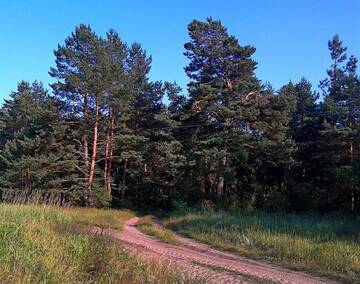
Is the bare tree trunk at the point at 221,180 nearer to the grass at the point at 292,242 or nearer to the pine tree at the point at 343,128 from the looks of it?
the pine tree at the point at 343,128

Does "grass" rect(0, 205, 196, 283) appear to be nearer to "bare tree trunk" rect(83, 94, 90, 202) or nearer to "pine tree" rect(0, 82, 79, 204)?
"pine tree" rect(0, 82, 79, 204)

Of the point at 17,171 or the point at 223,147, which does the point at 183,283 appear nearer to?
the point at 223,147

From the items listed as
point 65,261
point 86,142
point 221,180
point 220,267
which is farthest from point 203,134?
point 65,261

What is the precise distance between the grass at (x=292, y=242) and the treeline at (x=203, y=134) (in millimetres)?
17235

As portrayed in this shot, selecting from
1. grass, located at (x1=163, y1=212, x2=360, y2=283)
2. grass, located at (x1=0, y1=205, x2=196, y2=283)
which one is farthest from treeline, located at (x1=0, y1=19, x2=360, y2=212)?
grass, located at (x1=0, y1=205, x2=196, y2=283)

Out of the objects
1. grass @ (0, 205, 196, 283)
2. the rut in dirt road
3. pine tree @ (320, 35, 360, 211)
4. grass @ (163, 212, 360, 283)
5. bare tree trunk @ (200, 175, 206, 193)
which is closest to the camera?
grass @ (0, 205, 196, 283)

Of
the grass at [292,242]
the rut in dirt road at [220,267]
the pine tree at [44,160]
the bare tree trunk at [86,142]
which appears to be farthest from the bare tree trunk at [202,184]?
the rut in dirt road at [220,267]

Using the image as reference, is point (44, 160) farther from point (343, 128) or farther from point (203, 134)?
point (343, 128)

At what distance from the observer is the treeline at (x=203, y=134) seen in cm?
4303

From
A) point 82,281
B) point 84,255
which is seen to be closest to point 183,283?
point 82,281

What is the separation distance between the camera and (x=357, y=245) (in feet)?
56.2

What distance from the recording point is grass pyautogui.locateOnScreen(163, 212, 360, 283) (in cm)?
1538

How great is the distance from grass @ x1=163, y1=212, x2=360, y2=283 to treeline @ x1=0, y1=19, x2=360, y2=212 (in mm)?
17235

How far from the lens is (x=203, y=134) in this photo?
153 feet
